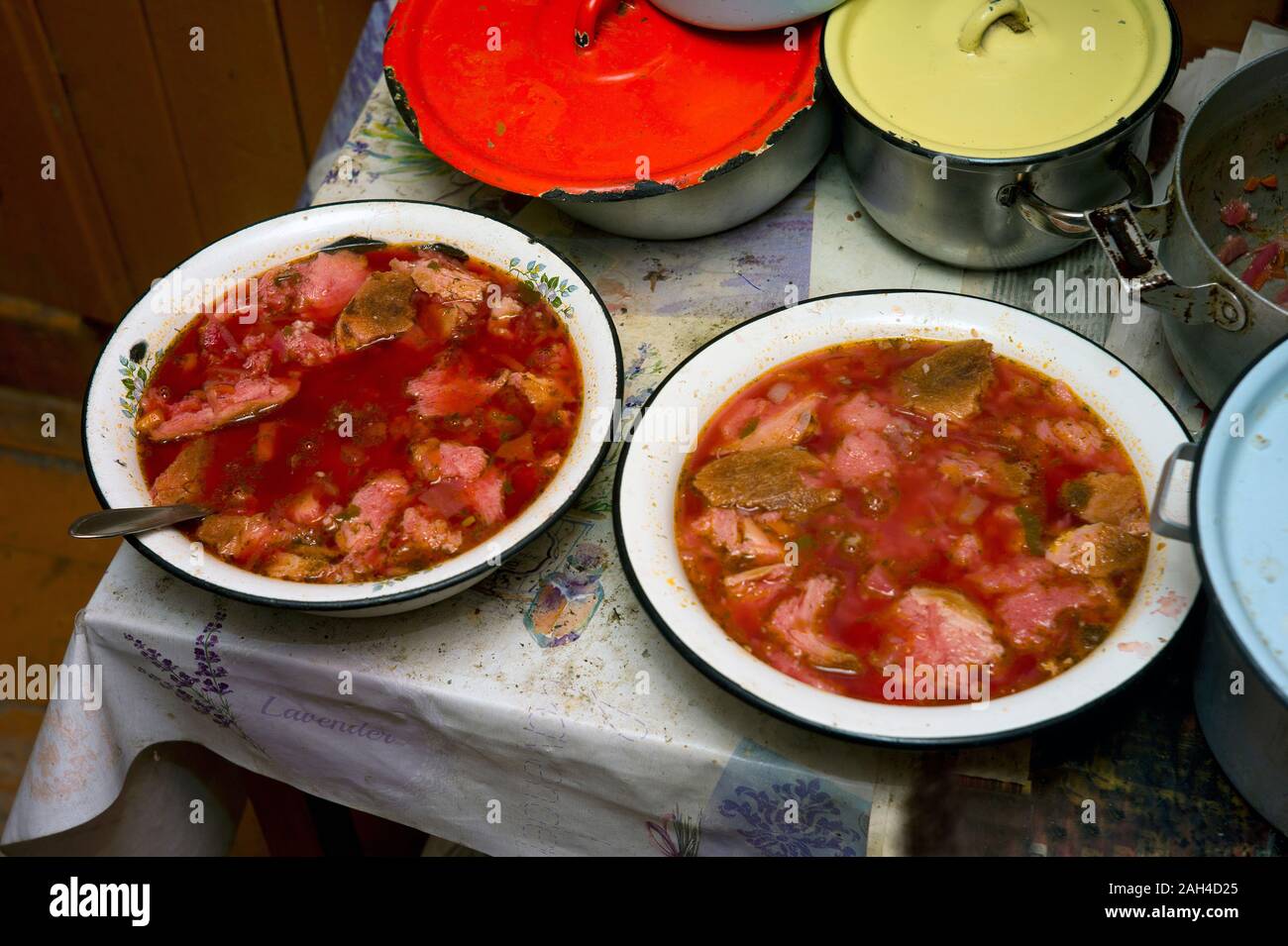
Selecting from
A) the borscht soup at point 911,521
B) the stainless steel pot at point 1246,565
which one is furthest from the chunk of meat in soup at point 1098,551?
the stainless steel pot at point 1246,565

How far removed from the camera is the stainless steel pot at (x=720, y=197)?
1863 millimetres

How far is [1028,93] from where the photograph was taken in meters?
1.78

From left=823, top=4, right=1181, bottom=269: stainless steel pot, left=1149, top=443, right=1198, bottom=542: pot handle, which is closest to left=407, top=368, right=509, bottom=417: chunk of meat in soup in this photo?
left=823, top=4, right=1181, bottom=269: stainless steel pot

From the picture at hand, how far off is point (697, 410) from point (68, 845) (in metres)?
1.26

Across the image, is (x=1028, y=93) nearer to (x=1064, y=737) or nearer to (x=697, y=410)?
(x=697, y=410)

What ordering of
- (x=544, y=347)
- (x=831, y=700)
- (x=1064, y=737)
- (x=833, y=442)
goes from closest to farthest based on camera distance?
(x=831, y=700)
(x=1064, y=737)
(x=833, y=442)
(x=544, y=347)

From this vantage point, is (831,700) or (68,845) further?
(68,845)

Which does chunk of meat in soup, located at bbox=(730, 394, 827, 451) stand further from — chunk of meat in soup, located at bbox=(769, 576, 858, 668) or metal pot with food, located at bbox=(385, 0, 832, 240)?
metal pot with food, located at bbox=(385, 0, 832, 240)

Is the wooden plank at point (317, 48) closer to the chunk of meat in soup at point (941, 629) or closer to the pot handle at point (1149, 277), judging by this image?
the pot handle at point (1149, 277)

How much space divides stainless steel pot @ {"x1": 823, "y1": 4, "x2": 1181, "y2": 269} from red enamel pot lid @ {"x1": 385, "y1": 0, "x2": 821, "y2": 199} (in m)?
0.17

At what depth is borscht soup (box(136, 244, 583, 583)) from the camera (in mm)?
1603

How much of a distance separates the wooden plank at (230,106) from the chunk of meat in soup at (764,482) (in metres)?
2.30
